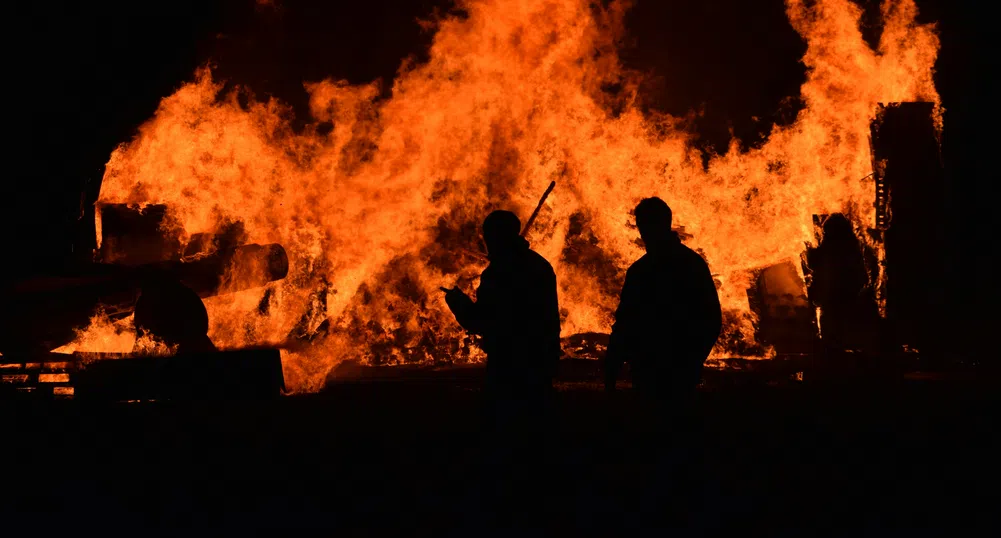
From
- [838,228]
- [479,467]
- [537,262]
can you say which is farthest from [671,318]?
[838,228]

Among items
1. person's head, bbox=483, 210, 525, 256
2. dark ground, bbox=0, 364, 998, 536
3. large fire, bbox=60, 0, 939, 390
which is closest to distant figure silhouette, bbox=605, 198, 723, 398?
dark ground, bbox=0, 364, 998, 536

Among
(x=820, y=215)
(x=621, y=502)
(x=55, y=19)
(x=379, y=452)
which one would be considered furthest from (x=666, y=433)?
(x=55, y=19)

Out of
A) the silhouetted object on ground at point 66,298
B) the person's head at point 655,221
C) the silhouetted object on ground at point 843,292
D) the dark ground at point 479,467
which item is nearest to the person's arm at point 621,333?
the person's head at point 655,221

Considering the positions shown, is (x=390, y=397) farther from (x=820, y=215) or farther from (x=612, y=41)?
(x=612, y=41)

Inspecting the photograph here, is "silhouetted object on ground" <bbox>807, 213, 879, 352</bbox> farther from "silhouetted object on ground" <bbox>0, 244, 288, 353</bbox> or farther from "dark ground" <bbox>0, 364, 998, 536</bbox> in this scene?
"silhouetted object on ground" <bbox>0, 244, 288, 353</bbox>

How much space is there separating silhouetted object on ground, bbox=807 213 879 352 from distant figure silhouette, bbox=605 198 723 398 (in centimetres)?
393

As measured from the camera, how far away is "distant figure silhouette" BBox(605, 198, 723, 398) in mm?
3602

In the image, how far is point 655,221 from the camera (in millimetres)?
3797

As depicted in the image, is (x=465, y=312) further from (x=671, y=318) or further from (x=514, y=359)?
(x=671, y=318)

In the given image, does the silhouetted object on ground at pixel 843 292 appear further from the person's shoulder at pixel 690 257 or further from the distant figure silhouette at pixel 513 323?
the distant figure silhouette at pixel 513 323

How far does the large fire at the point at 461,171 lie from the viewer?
8430 millimetres

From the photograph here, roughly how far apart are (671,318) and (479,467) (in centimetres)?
123

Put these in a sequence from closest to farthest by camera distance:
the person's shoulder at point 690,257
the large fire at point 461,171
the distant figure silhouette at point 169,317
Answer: the person's shoulder at point 690,257, the distant figure silhouette at point 169,317, the large fire at point 461,171

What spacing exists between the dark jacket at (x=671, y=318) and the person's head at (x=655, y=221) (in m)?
0.04
